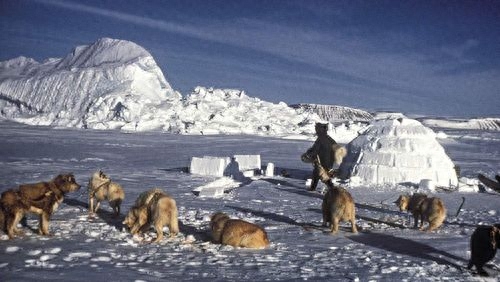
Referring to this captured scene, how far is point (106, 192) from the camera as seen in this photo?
972cm

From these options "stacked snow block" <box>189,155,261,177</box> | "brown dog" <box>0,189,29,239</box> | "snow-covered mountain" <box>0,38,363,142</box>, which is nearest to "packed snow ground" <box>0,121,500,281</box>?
"brown dog" <box>0,189,29,239</box>

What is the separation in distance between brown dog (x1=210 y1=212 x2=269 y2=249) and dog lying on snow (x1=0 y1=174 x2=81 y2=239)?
109 inches

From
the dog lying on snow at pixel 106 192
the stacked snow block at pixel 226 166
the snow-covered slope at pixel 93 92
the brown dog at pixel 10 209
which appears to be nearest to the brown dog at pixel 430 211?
the dog lying on snow at pixel 106 192

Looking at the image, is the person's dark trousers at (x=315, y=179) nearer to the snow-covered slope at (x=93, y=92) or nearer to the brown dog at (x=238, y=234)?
the brown dog at (x=238, y=234)

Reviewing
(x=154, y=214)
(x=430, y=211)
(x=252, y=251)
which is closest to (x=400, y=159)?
(x=430, y=211)

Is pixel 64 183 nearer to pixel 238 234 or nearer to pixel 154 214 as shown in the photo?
pixel 154 214

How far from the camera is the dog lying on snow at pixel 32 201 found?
7250 millimetres

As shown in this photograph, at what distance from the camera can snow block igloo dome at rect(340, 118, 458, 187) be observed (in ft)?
57.7

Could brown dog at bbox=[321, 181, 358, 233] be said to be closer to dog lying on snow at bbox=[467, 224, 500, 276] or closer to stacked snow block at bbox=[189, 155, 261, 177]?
dog lying on snow at bbox=[467, 224, 500, 276]

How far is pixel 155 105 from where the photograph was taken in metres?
107

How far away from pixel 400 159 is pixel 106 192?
1186cm

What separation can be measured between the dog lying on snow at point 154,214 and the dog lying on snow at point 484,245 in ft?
14.8

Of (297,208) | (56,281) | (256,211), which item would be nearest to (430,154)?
(297,208)

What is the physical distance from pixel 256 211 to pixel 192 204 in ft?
6.08
